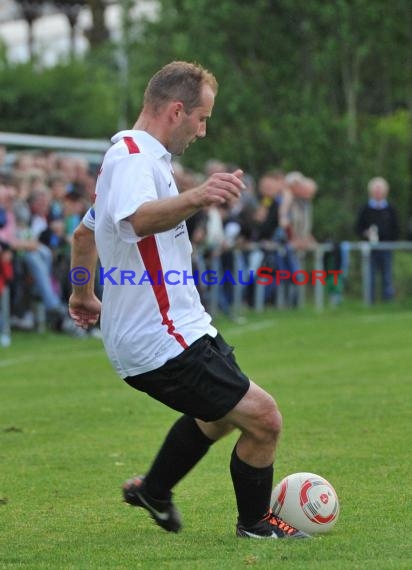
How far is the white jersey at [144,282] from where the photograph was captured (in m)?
6.29

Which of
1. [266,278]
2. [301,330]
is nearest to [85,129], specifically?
[266,278]

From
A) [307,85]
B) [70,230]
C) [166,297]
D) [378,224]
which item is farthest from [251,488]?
[307,85]

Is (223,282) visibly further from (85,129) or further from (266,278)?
(85,129)

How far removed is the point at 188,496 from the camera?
26.5 feet

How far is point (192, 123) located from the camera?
6422 mm

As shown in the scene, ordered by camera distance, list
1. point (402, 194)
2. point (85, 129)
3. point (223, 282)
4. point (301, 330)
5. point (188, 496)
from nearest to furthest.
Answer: point (188, 496)
point (301, 330)
point (223, 282)
point (402, 194)
point (85, 129)

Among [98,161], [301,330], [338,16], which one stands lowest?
[301,330]

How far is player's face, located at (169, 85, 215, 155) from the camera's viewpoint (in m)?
6.41

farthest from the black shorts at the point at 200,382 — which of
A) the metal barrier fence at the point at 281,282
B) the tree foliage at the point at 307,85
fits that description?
the tree foliage at the point at 307,85

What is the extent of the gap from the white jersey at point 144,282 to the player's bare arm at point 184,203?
254 millimetres

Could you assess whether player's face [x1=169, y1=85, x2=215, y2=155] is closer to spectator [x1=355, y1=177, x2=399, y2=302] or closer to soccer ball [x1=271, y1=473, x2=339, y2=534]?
soccer ball [x1=271, y1=473, x2=339, y2=534]

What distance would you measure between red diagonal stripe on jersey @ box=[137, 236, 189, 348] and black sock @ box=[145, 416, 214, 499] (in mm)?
657

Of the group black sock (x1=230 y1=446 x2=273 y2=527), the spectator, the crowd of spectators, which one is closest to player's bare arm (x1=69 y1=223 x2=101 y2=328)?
black sock (x1=230 y1=446 x2=273 y2=527)

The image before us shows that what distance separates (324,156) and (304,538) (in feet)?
81.2
